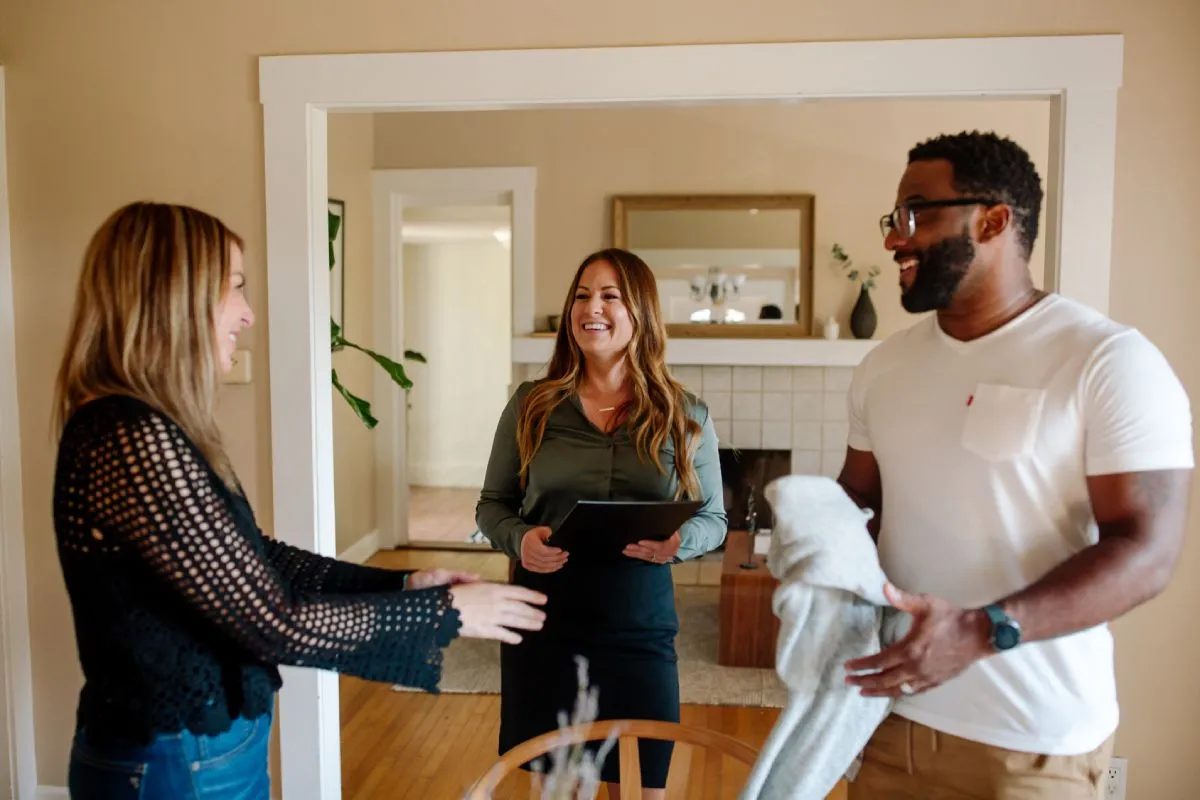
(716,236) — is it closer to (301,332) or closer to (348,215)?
(348,215)

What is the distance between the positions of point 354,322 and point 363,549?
1.28 metres

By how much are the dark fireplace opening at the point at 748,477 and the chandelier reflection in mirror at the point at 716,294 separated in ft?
2.35

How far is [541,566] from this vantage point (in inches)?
71.3

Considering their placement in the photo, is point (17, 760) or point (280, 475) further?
point (17, 760)

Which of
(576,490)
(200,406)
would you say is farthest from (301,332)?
(200,406)

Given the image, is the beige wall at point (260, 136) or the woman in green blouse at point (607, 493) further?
the beige wall at point (260, 136)

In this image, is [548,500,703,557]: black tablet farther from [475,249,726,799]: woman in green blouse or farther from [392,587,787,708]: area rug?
[392,587,787,708]: area rug

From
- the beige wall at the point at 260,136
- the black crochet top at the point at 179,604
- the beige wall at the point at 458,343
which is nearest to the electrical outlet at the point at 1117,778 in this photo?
the beige wall at the point at 260,136

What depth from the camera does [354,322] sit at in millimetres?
5098

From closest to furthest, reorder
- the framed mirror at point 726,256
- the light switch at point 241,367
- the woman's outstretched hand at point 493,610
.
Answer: the woman's outstretched hand at point 493,610, the light switch at point 241,367, the framed mirror at point 726,256

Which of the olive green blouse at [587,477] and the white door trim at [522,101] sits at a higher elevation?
the white door trim at [522,101]

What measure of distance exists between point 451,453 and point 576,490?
5491 millimetres

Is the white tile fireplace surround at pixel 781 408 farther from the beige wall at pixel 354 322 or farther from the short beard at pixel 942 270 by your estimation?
the short beard at pixel 942 270

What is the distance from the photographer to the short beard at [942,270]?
126 centimetres
